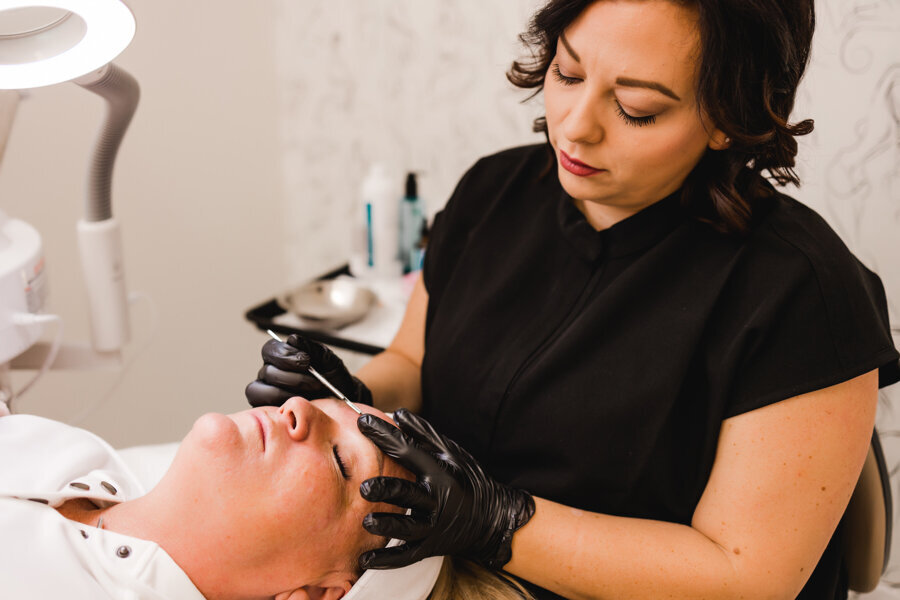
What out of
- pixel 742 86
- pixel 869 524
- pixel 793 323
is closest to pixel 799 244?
pixel 793 323

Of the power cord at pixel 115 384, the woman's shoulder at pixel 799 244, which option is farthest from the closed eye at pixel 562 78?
the power cord at pixel 115 384

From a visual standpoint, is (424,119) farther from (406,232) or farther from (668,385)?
(668,385)

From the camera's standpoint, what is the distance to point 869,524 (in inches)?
40.8

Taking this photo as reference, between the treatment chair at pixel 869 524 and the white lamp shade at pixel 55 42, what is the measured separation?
→ 1111 mm

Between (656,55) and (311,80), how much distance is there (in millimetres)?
1629

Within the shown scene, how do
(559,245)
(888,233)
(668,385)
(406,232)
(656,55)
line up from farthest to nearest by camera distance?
1. (406,232)
2. (888,233)
3. (559,245)
4. (668,385)
5. (656,55)

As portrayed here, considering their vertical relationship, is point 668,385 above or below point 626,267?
below

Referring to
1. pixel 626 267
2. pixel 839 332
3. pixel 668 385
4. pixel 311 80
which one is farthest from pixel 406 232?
pixel 839 332

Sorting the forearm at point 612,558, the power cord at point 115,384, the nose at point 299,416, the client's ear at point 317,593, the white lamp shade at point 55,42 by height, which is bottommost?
the power cord at point 115,384

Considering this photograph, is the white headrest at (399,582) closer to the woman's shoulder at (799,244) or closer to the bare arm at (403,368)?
the bare arm at (403,368)

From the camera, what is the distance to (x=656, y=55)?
33.0 inches

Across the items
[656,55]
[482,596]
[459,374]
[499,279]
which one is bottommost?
[482,596]

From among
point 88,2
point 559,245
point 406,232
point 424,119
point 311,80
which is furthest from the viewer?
point 311,80

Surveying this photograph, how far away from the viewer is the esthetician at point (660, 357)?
0.87m
